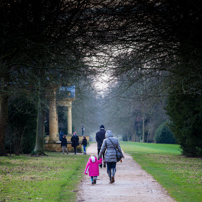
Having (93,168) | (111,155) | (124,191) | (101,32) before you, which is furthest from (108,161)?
(101,32)

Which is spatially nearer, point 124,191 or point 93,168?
point 124,191

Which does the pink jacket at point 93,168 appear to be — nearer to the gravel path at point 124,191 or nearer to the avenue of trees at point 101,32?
the gravel path at point 124,191

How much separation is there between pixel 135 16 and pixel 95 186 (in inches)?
177

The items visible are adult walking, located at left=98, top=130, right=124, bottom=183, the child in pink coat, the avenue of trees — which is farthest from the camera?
adult walking, located at left=98, top=130, right=124, bottom=183

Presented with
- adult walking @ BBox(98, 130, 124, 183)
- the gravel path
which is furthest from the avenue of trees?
the gravel path

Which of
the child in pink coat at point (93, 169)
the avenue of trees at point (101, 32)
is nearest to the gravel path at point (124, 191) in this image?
the child in pink coat at point (93, 169)

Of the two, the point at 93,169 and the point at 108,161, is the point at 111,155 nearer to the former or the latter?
the point at 108,161

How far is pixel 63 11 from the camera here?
30.4 ft

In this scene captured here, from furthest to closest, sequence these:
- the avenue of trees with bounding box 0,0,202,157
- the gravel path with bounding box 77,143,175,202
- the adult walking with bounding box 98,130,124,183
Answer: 1. the adult walking with bounding box 98,130,124,183
2. the avenue of trees with bounding box 0,0,202,157
3. the gravel path with bounding box 77,143,175,202

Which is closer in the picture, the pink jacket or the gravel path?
the gravel path

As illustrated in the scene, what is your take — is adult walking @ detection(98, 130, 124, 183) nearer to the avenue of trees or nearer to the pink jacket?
the pink jacket

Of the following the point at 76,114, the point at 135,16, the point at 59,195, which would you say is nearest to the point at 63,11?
the point at 135,16

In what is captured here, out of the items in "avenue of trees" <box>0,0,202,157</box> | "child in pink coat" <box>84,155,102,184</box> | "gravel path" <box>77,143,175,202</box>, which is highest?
"avenue of trees" <box>0,0,202,157</box>

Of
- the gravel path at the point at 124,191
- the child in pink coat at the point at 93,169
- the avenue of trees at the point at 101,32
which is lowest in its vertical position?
the gravel path at the point at 124,191
